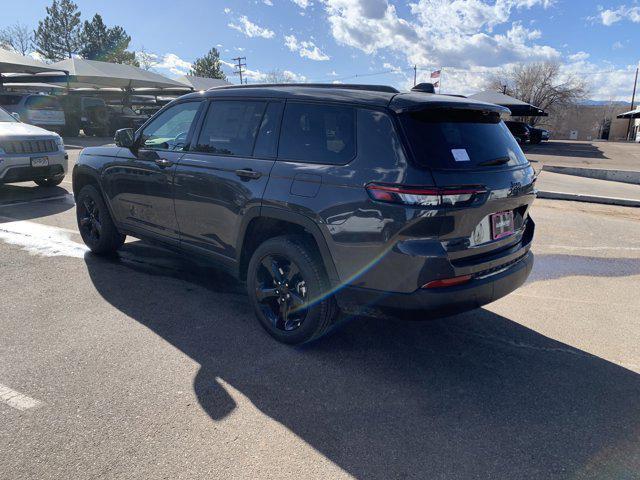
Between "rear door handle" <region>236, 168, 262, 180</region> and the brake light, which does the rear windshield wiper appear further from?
"rear door handle" <region>236, 168, 262, 180</region>

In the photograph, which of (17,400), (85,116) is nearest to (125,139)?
(17,400)

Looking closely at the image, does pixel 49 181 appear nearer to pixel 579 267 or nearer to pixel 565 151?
pixel 579 267

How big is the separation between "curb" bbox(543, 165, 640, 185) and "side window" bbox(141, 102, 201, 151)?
14671mm

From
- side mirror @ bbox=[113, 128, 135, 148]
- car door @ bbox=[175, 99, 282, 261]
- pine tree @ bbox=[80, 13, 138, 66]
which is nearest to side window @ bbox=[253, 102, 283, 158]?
car door @ bbox=[175, 99, 282, 261]

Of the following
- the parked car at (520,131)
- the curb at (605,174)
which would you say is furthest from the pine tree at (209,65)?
the curb at (605,174)

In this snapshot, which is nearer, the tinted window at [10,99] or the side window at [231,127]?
the side window at [231,127]

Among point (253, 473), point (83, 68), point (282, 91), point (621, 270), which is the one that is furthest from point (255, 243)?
point (83, 68)

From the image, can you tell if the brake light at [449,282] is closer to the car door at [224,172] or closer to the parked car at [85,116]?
the car door at [224,172]

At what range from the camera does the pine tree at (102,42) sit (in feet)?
193

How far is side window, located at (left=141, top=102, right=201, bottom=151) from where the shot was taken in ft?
13.9

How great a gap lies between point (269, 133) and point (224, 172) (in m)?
0.49

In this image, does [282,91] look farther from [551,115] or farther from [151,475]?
[551,115]

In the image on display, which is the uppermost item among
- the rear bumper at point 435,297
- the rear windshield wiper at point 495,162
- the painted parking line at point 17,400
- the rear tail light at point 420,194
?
the rear windshield wiper at point 495,162

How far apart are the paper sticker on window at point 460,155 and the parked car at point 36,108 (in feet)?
65.2
